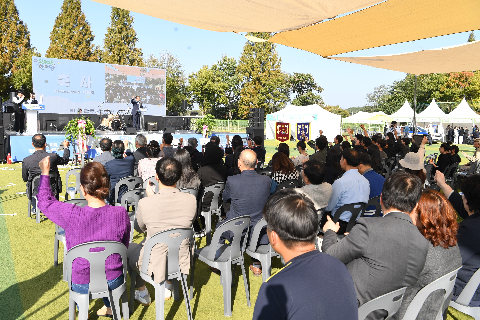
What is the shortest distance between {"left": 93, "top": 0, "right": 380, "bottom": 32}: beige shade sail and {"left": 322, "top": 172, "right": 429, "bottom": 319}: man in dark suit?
2.94m

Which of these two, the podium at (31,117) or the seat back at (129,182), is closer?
the seat back at (129,182)

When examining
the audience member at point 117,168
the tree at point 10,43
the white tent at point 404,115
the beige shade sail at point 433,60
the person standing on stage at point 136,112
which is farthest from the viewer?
the tree at point 10,43

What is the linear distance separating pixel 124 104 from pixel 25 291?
1908cm

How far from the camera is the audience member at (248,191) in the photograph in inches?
129

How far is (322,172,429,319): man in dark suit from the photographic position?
171 cm

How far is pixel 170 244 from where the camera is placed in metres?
2.55

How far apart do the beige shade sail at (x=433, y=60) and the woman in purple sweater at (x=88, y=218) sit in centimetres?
568

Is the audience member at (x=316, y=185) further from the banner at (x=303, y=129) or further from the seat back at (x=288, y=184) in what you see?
the banner at (x=303, y=129)

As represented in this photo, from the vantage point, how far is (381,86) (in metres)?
87.4

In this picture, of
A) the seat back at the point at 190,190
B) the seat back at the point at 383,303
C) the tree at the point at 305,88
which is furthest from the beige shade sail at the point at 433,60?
the tree at the point at 305,88

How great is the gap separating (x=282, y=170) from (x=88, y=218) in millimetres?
2778

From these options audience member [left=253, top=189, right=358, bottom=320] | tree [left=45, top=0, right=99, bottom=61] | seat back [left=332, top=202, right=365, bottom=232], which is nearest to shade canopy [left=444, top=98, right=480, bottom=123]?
seat back [left=332, top=202, right=365, bottom=232]

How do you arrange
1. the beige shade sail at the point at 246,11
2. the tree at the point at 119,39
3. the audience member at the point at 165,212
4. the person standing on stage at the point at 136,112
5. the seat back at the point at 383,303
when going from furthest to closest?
the tree at the point at 119,39
the person standing on stage at the point at 136,112
the beige shade sail at the point at 246,11
the audience member at the point at 165,212
the seat back at the point at 383,303

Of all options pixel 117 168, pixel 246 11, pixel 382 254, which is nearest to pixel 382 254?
pixel 382 254
